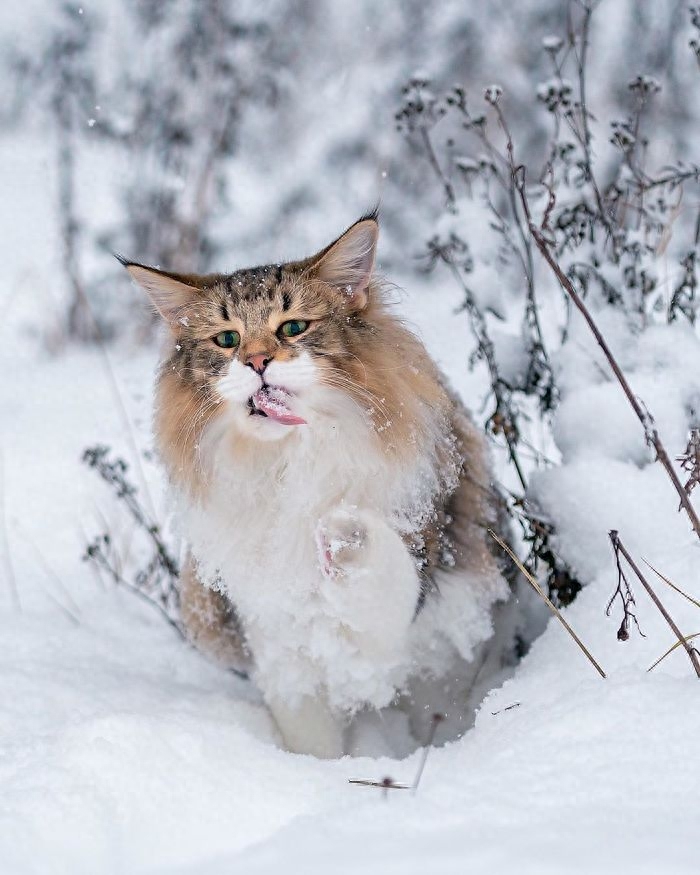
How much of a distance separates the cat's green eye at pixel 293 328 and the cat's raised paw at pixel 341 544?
459mm

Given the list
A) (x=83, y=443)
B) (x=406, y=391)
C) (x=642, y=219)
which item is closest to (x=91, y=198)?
(x=83, y=443)

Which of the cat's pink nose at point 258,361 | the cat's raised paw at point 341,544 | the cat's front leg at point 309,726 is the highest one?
the cat's pink nose at point 258,361

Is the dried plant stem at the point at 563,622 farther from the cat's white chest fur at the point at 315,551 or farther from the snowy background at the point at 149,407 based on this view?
the cat's white chest fur at the point at 315,551

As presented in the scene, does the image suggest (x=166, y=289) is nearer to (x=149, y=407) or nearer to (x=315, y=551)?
(x=315, y=551)

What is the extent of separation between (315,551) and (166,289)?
82 centimetres

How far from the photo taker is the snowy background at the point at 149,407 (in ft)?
4.70

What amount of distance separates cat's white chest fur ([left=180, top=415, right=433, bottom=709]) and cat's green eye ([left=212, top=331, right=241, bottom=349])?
25 cm

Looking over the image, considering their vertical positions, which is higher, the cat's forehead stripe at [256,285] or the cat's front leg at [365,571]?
the cat's forehead stripe at [256,285]

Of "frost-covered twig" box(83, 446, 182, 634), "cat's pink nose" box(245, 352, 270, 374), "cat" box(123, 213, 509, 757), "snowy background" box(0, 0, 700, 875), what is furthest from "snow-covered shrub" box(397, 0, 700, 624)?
"frost-covered twig" box(83, 446, 182, 634)

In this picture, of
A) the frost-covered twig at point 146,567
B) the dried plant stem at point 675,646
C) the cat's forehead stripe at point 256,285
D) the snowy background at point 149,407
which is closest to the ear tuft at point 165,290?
the cat's forehead stripe at point 256,285

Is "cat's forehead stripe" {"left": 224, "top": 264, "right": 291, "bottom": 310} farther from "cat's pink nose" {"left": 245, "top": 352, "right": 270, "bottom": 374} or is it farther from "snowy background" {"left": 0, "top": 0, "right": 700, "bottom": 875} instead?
"snowy background" {"left": 0, "top": 0, "right": 700, "bottom": 875}

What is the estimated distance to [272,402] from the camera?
1.98m

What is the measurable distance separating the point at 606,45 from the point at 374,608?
6273mm

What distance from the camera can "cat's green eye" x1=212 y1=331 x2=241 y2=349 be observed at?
Result: 216 centimetres
